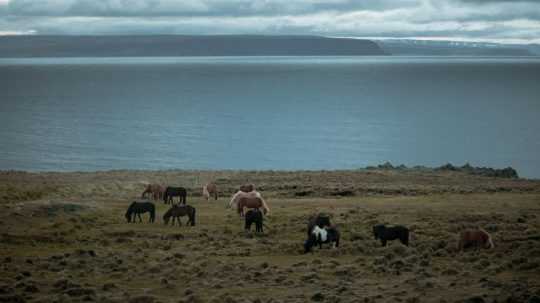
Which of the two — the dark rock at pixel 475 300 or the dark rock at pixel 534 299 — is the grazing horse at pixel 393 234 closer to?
the dark rock at pixel 475 300

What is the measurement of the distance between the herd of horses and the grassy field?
0.44m

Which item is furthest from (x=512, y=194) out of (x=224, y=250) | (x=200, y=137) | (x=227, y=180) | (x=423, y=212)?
(x=200, y=137)

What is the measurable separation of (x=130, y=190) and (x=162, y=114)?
107632 mm

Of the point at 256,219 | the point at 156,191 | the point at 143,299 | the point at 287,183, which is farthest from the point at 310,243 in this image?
the point at 287,183

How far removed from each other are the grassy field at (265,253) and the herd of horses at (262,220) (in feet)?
1.46

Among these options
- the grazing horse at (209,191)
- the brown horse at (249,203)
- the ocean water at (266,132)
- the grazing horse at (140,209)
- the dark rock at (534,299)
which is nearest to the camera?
the dark rock at (534,299)

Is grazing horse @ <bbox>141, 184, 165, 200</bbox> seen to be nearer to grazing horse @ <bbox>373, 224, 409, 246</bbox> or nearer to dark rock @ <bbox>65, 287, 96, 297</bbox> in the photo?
grazing horse @ <bbox>373, 224, 409, 246</bbox>

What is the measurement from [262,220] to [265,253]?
463cm

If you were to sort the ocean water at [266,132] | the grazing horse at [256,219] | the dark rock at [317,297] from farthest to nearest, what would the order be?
the ocean water at [266,132] < the grazing horse at [256,219] < the dark rock at [317,297]

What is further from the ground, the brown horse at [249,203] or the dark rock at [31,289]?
the brown horse at [249,203]

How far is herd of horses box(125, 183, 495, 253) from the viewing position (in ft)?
84.1

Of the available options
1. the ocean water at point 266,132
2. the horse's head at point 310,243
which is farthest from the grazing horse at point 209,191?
the ocean water at point 266,132

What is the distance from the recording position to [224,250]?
88.1 feet

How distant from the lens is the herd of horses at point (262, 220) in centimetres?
2564
